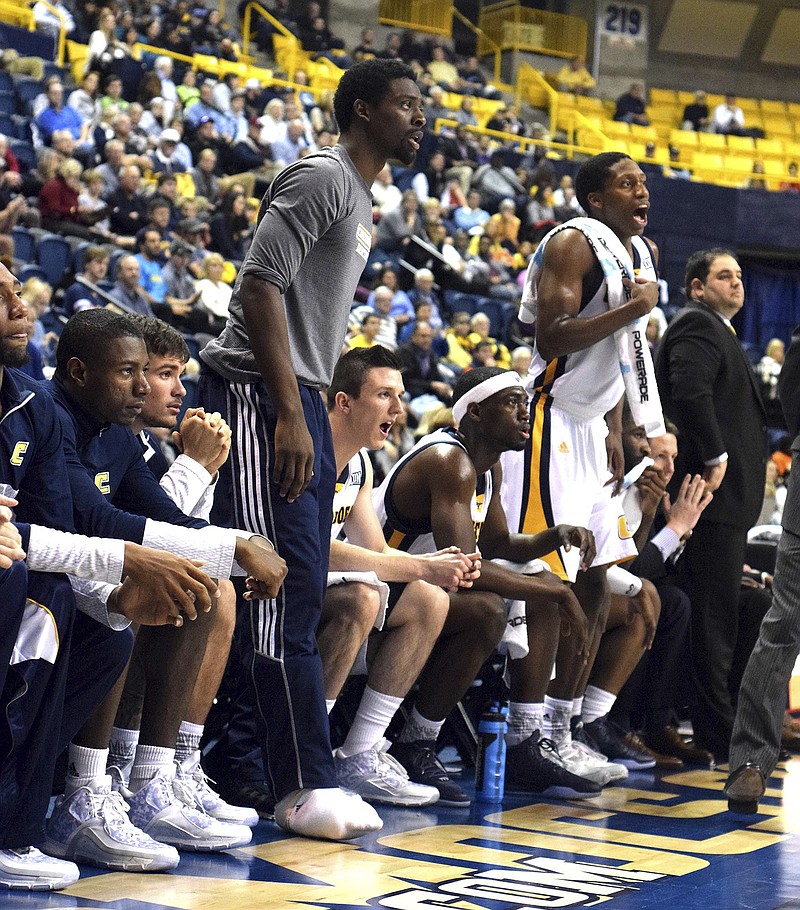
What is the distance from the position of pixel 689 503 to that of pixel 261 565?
2699mm

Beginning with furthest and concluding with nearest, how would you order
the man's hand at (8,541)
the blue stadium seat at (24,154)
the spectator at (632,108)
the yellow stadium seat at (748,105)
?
the yellow stadium seat at (748,105) < the spectator at (632,108) < the blue stadium seat at (24,154) < the man's hand at (8,541)

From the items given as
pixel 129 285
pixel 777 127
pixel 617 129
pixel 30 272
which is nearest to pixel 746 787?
pixel 129 285

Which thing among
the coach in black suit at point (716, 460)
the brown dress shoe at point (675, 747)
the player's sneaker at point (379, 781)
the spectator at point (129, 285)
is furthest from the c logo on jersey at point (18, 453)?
the spectator at point (129, 285)

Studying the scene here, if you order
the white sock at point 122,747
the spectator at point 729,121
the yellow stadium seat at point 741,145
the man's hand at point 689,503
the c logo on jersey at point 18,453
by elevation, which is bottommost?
the white sock at point 122,747


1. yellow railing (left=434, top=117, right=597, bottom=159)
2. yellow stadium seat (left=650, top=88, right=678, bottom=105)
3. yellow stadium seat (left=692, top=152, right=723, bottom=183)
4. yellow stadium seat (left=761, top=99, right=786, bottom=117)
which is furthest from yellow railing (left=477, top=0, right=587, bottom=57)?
yellow railing (left=434, top=117, right=597, bottom=159)

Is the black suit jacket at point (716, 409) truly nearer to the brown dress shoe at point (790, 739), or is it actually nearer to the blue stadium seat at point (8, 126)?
the brown dress shoe at point (790, 739)

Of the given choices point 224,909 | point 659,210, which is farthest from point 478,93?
point 224,909

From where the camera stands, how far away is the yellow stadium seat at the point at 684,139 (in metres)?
20.4

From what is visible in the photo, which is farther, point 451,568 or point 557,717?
point 557,717

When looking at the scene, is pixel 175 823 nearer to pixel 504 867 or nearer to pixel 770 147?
pixel 504 867

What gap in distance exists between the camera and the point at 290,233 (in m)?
3.22

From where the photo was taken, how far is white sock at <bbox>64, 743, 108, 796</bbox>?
3.00 m

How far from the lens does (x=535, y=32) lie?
22.1 m

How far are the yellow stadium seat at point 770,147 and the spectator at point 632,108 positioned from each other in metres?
1.79
